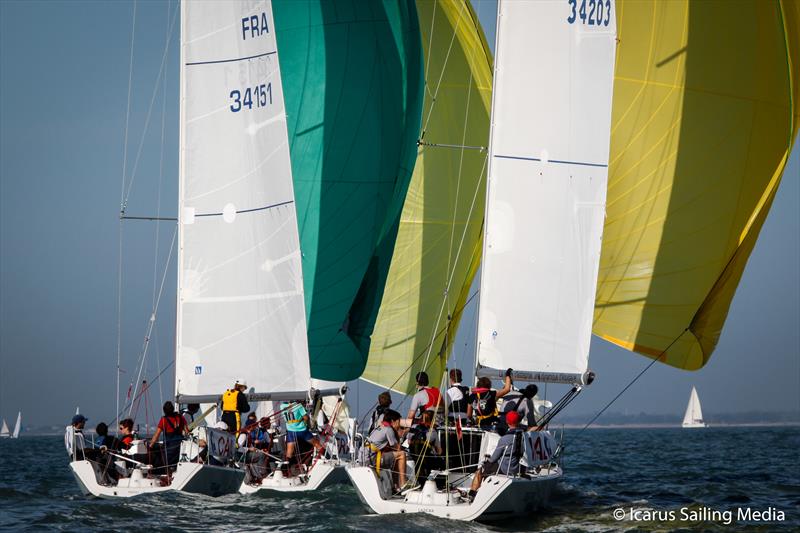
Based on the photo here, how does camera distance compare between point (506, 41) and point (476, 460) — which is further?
point (506, 41)

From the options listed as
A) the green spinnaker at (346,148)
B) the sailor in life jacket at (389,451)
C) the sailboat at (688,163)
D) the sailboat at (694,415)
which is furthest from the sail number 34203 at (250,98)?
the sailboat at (694,415)

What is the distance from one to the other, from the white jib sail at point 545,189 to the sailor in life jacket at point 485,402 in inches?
15.4

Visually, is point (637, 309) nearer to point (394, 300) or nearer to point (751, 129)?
point (751, 129)

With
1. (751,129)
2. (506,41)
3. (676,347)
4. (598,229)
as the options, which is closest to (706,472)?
(676,347)

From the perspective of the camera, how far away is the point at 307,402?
16016 mm

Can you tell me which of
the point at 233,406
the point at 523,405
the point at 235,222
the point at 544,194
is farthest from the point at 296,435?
the point at 544,194

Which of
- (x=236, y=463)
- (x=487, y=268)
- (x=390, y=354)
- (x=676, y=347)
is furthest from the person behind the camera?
(x=390, y=354)

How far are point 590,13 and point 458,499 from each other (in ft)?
21.7

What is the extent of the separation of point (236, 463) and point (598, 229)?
5961 millimetres

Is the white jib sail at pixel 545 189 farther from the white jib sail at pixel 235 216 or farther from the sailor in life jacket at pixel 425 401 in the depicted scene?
the white jib sail at pixel 235 216

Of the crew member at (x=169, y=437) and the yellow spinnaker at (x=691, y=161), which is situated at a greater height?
the yellow spinnaker at (x=691, y=161)

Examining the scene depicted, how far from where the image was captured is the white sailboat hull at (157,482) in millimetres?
13586

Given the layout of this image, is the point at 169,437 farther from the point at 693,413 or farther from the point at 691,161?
the point at 693,413

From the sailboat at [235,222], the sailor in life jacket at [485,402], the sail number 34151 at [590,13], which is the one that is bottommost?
the sailor in life jacket at [485,402]
